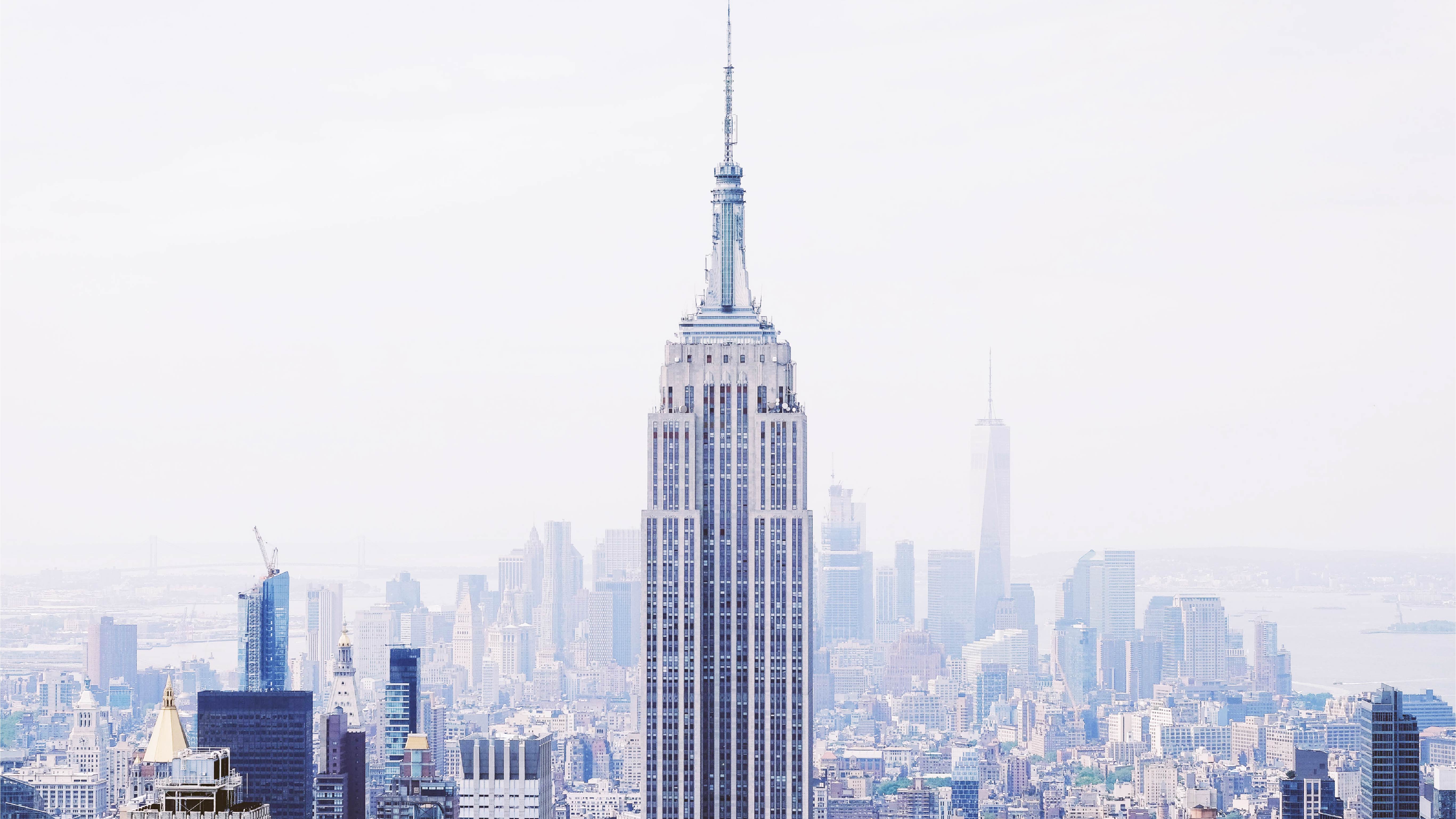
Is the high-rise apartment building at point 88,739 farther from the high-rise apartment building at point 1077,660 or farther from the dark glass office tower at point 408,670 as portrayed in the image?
the high-rise apartment building at point 1077,660

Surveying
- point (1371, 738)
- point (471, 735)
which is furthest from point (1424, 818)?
point (471, 735)

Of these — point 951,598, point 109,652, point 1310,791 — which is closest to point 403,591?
point 109,652

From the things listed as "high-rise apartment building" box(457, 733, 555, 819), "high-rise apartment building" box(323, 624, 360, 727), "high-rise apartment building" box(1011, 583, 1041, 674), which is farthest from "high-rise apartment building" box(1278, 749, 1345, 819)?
"high-rise apartment building" box(323, 624, 360, 727)

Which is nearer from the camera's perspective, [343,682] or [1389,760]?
[1389,760]

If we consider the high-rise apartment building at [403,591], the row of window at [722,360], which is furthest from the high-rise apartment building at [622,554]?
the high-rise apartment building at [403,591]

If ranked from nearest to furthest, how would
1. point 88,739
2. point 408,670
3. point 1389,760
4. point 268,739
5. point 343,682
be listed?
point 1389,760 < point 88,739 < point 268,739 < point 343,682 < point 408,670

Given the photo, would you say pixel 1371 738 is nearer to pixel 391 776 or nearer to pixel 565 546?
pixel 565 546

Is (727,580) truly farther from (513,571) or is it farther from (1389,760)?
(1389,760)
